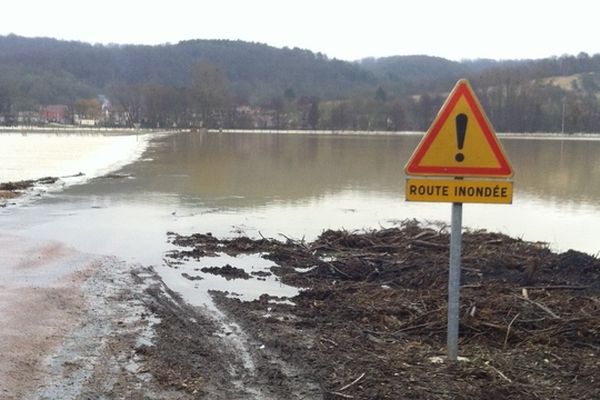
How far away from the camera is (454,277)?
511 centimetres

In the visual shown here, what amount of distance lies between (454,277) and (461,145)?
1118mm

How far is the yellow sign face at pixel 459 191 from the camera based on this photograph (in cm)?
491

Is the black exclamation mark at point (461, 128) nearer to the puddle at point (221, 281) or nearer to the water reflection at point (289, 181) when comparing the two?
the puddle at point (221, 281)

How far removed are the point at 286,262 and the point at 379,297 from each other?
3043 mm

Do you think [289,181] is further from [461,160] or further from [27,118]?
[27,118]

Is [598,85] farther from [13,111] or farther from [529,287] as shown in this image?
[529,287]

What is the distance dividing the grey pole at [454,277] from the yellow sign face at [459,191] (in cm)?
12

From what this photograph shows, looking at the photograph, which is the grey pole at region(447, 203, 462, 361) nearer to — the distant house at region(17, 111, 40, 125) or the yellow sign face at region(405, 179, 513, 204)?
the yellow sign face at region(405, 179, 513, 204)

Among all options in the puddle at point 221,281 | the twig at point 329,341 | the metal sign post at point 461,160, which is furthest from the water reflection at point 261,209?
the metal sign post at point 461,160

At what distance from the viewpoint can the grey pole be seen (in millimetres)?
5035

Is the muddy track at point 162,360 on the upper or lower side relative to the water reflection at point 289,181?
upper

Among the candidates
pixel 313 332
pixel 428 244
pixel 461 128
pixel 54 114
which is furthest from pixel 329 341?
pixel 54 114

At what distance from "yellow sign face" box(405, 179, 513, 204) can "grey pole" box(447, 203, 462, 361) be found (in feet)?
0.39

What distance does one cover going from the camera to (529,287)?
8258 mm
